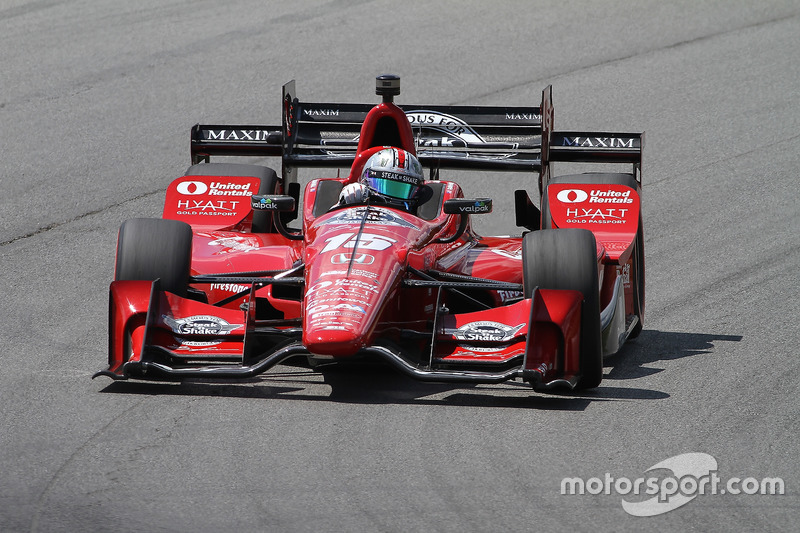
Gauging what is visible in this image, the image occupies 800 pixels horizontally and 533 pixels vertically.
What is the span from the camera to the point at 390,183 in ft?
28.6

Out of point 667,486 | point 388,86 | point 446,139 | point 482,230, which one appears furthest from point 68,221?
point 667,486

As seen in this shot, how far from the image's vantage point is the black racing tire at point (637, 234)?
30.0 feet

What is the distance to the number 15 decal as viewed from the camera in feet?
25.1

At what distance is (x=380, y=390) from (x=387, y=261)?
0.80 meters

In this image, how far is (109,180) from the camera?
13648 mm

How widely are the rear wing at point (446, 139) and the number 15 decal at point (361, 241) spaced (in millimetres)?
2251

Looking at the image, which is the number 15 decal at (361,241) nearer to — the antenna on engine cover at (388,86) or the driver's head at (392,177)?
the driver's head at (392,177)

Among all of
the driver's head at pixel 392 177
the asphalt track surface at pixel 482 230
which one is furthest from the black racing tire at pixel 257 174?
the driver's head at pixel 392 177

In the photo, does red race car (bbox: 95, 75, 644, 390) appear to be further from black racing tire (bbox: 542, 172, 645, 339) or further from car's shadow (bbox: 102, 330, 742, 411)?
car's shadow (bbox: 102, 330, 742, 411)

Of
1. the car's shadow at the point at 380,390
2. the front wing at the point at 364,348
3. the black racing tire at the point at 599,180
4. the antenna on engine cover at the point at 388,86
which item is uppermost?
the antenna on engine cover at the point at 388,86

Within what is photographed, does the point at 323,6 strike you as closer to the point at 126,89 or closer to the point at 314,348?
the point at 126,89

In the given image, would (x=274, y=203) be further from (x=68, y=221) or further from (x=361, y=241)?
(x=68, y=221)

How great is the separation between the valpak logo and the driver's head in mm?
3351

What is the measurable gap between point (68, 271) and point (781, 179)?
7673mm
